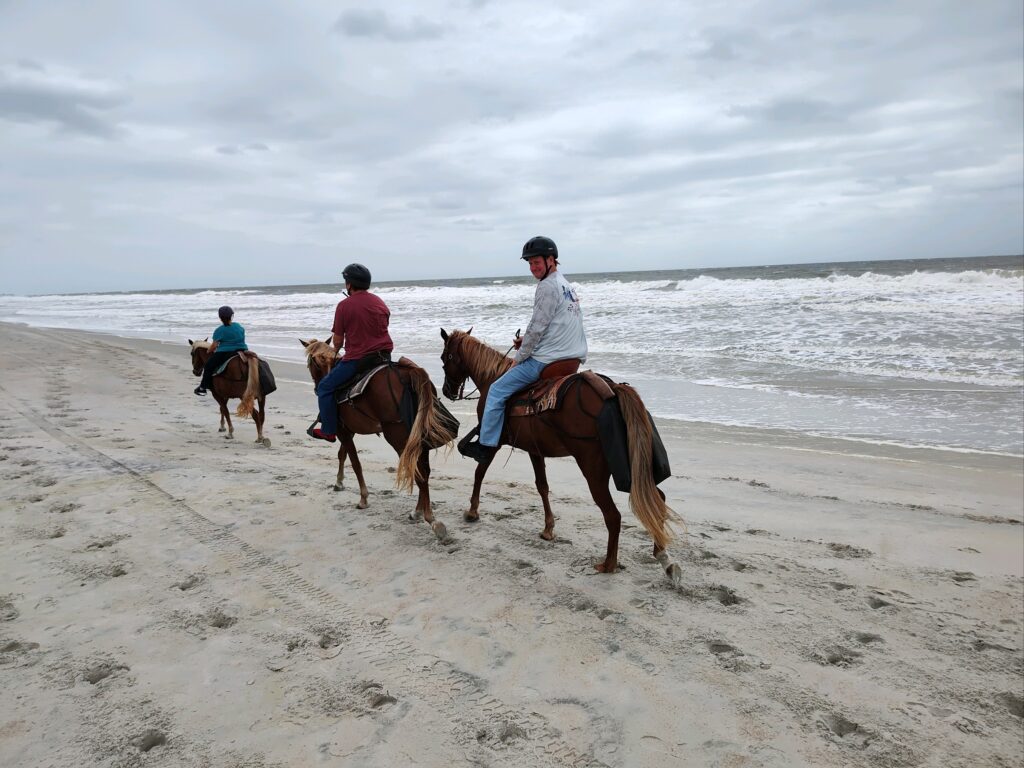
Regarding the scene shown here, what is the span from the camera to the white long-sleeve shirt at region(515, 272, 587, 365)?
4.55 m

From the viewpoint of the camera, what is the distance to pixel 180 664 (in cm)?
322

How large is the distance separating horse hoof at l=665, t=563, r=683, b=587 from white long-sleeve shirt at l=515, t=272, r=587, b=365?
171 centimetres

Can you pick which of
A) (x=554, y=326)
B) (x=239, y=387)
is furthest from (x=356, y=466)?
(x=239, y=387)

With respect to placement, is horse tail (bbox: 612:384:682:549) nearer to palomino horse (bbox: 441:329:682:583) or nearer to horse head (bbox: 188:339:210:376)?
palomino horse (bbox: 441:329:682:583)

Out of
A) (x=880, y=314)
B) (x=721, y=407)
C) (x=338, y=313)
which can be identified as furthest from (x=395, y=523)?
(x=880, y=314)

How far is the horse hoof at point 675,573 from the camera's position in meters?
4.09

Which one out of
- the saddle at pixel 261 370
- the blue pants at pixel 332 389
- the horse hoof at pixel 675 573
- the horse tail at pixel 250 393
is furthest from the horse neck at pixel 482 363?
the saddle at pixel 261 370

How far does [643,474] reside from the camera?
415 centimetres

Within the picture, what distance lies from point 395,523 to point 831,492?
4518mm

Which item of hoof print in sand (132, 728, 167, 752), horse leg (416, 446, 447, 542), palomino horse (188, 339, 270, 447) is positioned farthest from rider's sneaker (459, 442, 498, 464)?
palomino horse (188, 339, 270, 447)

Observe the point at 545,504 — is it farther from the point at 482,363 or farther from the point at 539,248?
the point at 539,248

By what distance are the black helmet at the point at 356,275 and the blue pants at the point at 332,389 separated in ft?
2.35

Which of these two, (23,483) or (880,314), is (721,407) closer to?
(23,483)

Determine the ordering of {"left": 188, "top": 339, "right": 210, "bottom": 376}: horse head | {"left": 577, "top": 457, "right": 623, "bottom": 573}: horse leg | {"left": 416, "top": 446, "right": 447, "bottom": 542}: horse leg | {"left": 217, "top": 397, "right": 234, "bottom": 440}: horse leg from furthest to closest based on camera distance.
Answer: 1. {"left": 188, "top": 339, "right": 210, "bottom": 376}: horse head
2. {"left": 217, "top": 397, "right": 234, "bottom": 440}: horse leg
3. {"left": 416, "top": 446, "right": 447, "bottom": 542}: horse leg
4. {"left": 577, "top": 457, "right": 623, "bottom": 573}: horse leg
